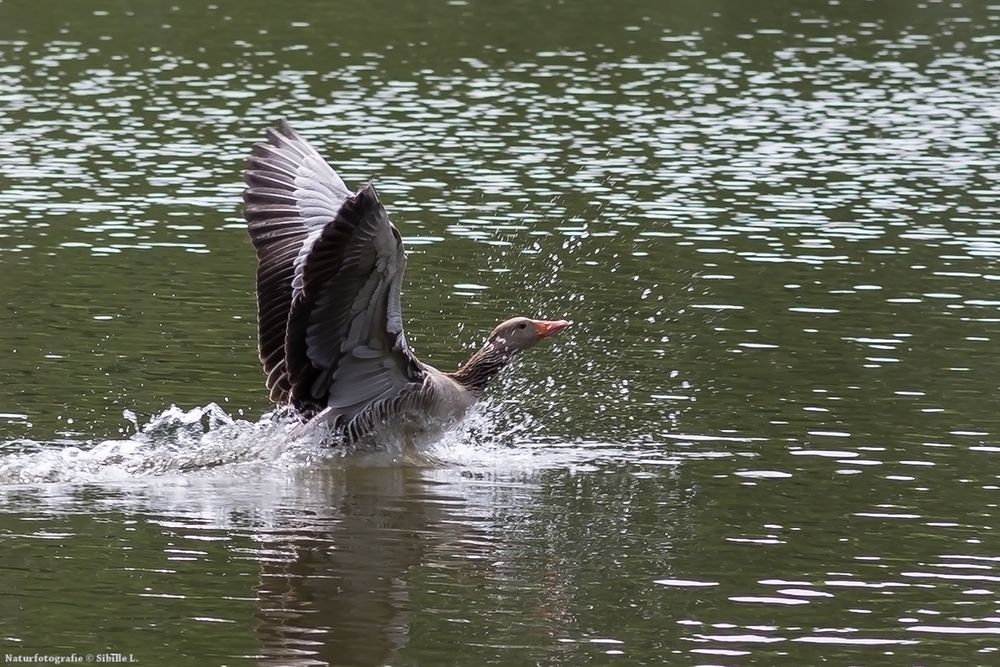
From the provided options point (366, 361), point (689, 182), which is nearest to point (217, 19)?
point (689, 182)

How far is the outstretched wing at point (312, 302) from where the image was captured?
42.5 feet

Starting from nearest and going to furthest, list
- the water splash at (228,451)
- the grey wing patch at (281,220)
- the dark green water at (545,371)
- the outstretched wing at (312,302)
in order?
1. the dark green water at (545,371)
2. the outstretched wing at (312,302)
3. the water splash at (228,451)
4. the grey wing patch at (281,220)

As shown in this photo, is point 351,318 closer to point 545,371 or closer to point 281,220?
point 281,220

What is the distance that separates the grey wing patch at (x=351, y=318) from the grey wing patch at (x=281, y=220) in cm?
36

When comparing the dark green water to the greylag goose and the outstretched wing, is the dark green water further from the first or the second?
the outstretched wing

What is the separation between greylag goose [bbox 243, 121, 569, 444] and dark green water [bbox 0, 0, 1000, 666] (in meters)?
0.39

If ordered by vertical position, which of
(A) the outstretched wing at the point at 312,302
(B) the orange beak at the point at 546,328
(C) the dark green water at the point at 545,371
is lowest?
(C) the dark green water at the point at 545,371

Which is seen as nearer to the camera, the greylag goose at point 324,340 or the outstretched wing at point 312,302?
the outstretched wing at point 312,302

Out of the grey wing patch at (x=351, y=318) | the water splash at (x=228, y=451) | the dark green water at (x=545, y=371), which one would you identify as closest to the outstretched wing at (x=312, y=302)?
the grey wing patch at (x=351, y=318)

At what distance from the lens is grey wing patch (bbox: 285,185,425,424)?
12164 mm

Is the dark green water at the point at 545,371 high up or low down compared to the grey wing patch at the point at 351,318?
down

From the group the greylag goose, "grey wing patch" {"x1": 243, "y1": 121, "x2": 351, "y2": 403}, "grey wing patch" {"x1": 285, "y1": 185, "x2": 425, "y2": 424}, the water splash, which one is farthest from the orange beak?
"grey wing patch" {"x1": 243, "y1": 121, "x2": 351, "y2": 403}

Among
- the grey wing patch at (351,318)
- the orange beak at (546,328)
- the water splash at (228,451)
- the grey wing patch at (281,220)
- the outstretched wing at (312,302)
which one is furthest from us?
the orange beak at (546,328)

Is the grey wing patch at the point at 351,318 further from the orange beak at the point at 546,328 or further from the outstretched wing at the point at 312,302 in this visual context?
the orange beak at the point at 546,328
